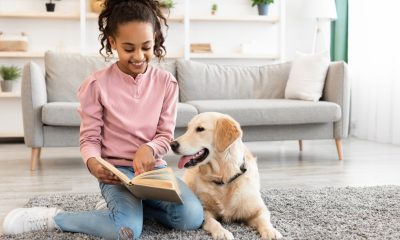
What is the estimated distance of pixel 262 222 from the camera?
6.19 feet

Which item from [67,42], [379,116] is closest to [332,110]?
[379,116]

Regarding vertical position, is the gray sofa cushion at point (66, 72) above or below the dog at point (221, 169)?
above

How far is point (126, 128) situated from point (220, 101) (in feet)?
7.19

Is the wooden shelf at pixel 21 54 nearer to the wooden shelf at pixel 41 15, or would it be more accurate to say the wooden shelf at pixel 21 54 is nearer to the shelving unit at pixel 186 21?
the shelving unit at pixel 186 21

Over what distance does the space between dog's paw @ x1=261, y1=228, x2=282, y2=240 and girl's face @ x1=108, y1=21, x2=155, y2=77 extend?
79 centimetres

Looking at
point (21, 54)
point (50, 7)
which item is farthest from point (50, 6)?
point (21, 54)

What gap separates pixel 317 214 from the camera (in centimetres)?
215

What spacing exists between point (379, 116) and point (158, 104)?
145 inches

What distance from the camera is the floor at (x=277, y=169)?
9.53ft

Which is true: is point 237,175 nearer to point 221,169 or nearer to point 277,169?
point 221,169

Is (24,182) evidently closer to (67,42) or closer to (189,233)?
(189,233)

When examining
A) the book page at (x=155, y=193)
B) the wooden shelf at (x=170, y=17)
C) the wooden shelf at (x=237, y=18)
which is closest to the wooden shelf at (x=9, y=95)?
the wooden shelf at (x=170, y=17)

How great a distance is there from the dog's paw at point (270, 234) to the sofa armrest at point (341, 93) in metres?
2.24

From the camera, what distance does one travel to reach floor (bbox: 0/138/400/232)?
9.53 feet
